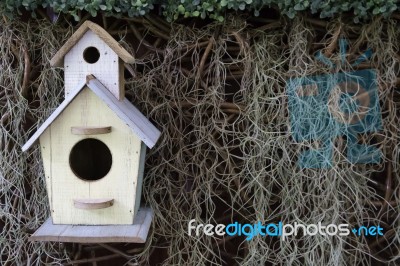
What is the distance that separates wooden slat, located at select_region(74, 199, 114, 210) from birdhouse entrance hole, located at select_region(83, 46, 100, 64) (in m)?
0.41

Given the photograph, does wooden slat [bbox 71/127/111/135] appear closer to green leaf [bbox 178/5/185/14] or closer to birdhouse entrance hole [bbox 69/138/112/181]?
birdhouse entrance hole [bbox 69/138/112/181]

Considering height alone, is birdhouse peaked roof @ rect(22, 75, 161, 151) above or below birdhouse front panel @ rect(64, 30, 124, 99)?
below

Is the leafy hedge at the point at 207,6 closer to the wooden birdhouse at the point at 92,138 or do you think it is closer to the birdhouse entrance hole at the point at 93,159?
the wooden birdhouse at the point at 92,138

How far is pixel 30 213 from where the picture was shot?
4.42 feet

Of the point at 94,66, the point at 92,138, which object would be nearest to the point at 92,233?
the point at 92,138

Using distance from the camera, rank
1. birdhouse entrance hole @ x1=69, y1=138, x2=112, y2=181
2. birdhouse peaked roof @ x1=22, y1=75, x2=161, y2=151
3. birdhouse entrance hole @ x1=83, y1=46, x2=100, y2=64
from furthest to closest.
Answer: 1. birdhouse entrance hole @ x1=69, y1=138, x2=112, y2=181
2. birdhouse entrance hole @ x1=83, y1=46, x2=100, y2=64
3. birdhouse peaked roof @ x1=22, y1=75, x2=161, y2=151

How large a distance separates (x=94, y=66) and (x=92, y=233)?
46cm

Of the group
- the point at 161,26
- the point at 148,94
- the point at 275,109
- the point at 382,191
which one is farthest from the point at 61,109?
the point at 382,191

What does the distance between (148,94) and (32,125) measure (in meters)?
0.44

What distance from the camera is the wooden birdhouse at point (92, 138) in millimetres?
1046

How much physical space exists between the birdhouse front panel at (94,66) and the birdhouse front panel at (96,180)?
0.06 metres

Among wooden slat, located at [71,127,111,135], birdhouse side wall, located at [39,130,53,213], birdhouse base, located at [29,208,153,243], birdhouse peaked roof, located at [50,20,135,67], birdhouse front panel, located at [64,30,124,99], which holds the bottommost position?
birdhouse base, located at [29,208,153,243]

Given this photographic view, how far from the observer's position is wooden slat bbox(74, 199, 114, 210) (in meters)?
1.06

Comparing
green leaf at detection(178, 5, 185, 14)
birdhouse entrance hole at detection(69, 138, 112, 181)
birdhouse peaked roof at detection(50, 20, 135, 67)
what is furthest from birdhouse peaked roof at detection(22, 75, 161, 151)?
green leaf at detection(178, 5, 185, 14)
